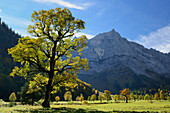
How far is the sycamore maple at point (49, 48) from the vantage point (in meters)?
23.3

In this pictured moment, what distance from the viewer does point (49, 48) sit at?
25.7 meters

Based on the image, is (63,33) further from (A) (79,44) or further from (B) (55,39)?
(A) (79,44)

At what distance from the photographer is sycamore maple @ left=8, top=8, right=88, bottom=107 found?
23333 mm

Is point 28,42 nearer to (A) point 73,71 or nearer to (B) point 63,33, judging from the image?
(B) point 63,33

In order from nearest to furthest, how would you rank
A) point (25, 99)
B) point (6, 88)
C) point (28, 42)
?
point (28, 42), point (25, 99), point (6, 88)

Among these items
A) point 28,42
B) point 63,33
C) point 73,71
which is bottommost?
point 73,71

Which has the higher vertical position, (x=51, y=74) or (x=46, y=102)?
(x=51, y=74)

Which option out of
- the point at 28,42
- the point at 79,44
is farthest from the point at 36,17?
the point at 79,44

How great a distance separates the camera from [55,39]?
83.0 ft

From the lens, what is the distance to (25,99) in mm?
61500

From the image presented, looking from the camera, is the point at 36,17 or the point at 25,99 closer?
the point at 36,17

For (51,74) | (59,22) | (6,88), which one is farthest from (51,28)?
(6,88)

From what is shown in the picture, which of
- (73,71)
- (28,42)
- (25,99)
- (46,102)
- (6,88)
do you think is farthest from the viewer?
(6,88)

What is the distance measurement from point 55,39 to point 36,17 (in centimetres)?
507
